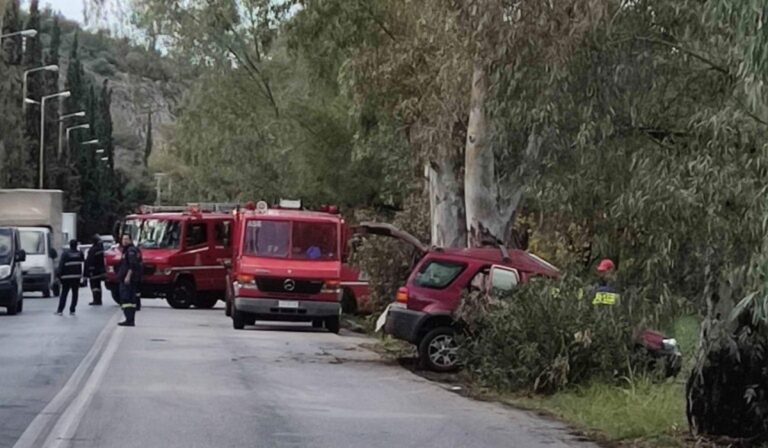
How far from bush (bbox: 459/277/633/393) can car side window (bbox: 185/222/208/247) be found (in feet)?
63.9

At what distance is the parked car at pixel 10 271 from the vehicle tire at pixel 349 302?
749 cm

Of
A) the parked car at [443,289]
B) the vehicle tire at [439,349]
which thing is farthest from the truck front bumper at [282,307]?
the vehicle tire at [439,349]

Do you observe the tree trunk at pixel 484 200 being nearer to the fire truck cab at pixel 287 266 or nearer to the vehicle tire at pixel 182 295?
the fire truck cab at pixel 287 266

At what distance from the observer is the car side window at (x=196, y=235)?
3739 centimetres

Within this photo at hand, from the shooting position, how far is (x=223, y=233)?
37594 mm

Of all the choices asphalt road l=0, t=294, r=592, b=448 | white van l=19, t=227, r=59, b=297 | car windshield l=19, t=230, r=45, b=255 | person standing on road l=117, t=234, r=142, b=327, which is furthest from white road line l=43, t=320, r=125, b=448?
car windshield l=19, t=230, r=45, b=255

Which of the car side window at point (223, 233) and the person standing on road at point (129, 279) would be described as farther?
the car side window at point (223, 233)

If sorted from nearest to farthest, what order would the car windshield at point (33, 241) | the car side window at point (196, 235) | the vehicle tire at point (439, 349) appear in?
the vehicle tire at point (439, 349) < the car side window at point (196, 235) < the car windshield at point (33, 241)

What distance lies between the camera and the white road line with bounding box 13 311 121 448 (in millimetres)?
12459

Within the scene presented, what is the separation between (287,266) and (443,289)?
851cm

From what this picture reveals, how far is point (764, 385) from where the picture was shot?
43.4 ft

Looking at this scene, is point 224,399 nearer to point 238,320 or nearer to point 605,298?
point 605,298

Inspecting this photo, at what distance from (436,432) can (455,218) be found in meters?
12.6

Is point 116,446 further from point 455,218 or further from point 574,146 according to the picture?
point 455,218
